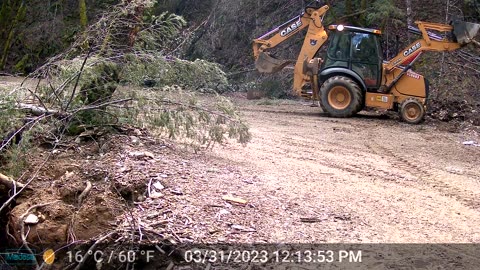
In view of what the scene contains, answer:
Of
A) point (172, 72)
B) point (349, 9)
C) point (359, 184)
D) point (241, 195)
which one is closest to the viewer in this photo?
point (241, 195)

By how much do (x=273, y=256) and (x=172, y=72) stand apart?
130 inches

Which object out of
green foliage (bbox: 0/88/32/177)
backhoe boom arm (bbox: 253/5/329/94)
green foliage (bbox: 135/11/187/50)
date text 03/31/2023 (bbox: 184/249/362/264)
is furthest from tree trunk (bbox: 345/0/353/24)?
date text 03/31/2023 (bbox: 184/249/362/264)

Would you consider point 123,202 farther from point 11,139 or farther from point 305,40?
point 305,40

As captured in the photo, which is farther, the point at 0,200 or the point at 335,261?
the point at 0,200

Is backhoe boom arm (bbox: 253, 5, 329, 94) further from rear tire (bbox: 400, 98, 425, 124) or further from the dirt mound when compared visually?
the dirt mound

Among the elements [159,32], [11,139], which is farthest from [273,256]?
[159,32]

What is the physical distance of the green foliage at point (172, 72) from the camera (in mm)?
7340

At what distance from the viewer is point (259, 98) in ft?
62.7

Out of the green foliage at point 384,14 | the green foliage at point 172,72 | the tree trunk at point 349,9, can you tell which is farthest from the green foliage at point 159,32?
the tree trunk at point 349,9

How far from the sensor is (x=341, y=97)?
14.0 meters

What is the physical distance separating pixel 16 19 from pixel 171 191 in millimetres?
18633

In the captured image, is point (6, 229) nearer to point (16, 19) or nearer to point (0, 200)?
point (0, 200)

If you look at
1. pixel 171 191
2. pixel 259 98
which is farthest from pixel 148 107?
pixel 259 98

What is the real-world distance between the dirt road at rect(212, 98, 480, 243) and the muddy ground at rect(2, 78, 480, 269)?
2cm
